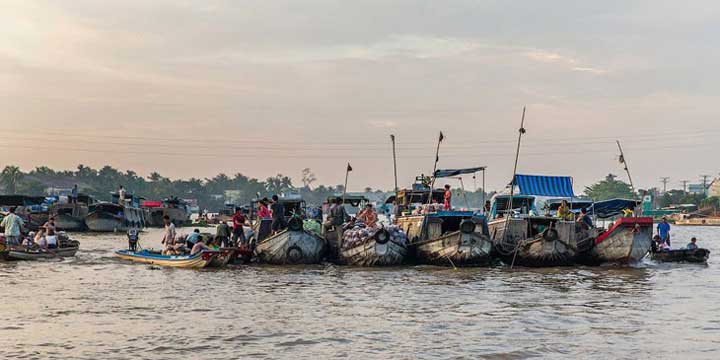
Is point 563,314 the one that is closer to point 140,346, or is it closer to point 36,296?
point 140,346

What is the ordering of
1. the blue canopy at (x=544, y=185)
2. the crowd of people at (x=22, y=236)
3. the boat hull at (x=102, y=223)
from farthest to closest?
the boat hull at (x=102, y=223)
the blue canopy at (x=544, y=185)
the crowd of people at (x=22, y=236)

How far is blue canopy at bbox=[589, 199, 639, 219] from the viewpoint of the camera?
1294 inches

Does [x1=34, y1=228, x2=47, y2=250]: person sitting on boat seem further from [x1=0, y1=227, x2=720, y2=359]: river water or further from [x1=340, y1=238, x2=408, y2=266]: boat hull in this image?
[x1=340, y1=238, x2=408, y2=266]: boat hull

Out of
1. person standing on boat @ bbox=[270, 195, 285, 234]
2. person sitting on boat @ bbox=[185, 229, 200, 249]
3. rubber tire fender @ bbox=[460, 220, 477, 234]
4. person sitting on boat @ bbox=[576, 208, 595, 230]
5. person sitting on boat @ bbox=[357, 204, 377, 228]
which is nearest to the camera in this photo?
rubber tire fender @ bbox=[460, 220, 477, 234]

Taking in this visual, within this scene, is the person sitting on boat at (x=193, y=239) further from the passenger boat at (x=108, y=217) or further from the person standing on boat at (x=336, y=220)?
the passenger boat at (x=108, y=217)

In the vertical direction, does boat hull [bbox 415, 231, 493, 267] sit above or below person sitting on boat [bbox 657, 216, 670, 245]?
below

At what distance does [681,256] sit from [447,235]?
1029cm

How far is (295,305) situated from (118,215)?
172 ft

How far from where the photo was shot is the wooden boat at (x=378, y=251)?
91.4ft

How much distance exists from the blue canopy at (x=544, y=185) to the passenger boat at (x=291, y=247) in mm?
8581

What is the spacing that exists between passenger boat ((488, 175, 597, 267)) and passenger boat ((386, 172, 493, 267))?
1216mm

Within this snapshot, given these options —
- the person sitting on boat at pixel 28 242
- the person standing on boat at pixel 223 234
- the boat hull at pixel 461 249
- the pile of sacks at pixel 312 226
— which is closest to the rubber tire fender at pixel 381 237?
the boat hull at pixel 461 249

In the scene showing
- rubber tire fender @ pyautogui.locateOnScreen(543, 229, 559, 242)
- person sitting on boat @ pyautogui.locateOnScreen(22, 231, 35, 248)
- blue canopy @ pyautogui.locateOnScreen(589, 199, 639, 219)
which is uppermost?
blue canopy @ pyautogui.locateOnScreen(589, 199, 639, 219)

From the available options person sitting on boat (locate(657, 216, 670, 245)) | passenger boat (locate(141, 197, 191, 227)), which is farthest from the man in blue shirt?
passenger boat (locate(141, 197, 191, 227))
